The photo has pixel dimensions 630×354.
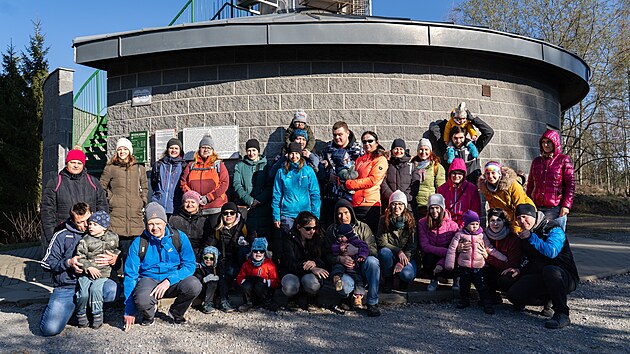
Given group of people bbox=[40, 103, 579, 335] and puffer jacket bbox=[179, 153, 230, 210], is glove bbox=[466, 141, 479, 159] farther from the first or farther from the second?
puffer jacket bbox=[179, 153, 230, 210]

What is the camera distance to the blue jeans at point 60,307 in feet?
13.6

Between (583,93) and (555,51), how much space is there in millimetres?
2599

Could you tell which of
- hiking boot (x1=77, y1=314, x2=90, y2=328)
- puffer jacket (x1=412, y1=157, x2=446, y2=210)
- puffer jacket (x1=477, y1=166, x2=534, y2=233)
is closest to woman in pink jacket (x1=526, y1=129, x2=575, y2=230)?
puffer jacket (x1=477, y1=166, x2=534, y2=233)

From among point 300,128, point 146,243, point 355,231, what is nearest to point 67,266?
point 146,243

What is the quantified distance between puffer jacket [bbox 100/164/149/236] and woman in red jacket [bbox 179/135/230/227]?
598mm

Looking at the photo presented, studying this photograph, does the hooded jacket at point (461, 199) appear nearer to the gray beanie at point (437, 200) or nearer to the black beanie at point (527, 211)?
the gray beanie at point (437, 200)

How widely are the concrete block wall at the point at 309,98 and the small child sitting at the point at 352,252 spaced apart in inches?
93.9

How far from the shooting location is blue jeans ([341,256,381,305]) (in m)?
4.70

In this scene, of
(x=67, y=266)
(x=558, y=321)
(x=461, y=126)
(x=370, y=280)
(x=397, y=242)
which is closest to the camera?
(x=558, y=321)

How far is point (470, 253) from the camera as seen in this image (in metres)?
4.91

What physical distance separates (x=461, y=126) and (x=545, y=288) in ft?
9.46

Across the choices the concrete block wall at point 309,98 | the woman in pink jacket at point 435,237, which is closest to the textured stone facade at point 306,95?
the concrete block wall at point 309,98

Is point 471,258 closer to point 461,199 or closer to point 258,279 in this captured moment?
point 461,199

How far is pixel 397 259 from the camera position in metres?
5.17
